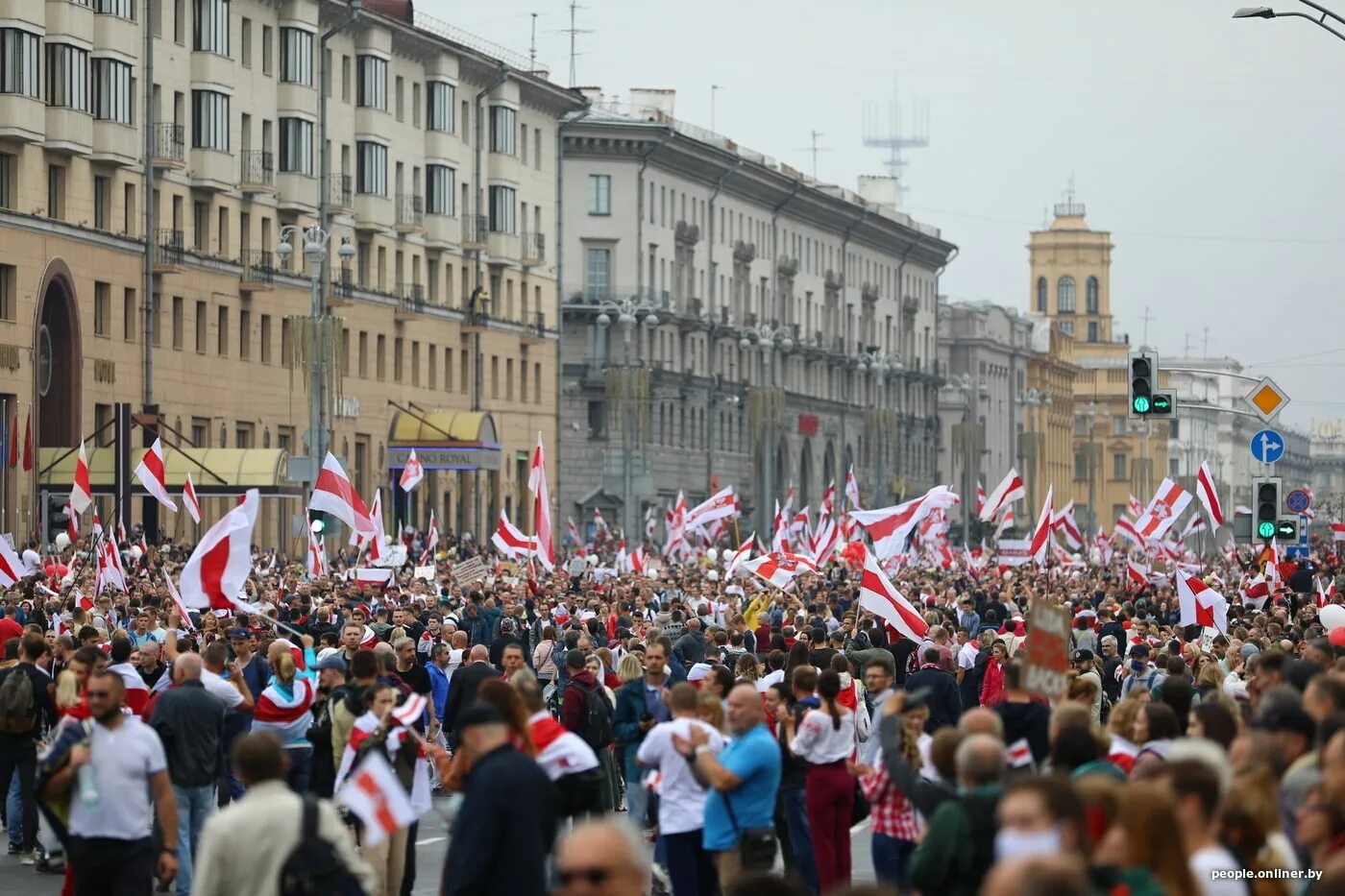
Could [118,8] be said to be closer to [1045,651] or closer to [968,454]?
[1045,651]

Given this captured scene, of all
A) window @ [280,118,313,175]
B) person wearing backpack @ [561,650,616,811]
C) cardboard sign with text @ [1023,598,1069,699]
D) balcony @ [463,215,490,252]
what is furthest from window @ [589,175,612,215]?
cardboard sign with text @ [1023,598,1069,699]

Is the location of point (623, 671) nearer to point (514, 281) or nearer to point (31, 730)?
point (31, 730)

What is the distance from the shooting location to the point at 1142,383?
32.7m

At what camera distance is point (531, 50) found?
9088cm

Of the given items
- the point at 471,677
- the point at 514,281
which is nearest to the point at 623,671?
the point at 471,677

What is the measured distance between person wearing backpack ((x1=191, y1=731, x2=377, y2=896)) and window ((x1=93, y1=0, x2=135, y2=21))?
5137 centimetres

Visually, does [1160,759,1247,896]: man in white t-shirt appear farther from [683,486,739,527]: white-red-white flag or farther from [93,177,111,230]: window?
[93,177,111,230]: window

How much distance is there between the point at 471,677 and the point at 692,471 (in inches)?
3342

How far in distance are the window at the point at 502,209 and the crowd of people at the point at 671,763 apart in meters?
59.2

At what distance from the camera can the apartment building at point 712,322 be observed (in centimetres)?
9600

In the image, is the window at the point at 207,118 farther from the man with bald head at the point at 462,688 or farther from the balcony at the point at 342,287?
the man with bald head at the point at 462,688

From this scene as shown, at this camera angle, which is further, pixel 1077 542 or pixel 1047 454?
pixel 1047 454

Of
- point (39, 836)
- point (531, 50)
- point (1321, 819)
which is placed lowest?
point (39, 836)

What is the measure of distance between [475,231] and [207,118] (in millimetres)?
19505
